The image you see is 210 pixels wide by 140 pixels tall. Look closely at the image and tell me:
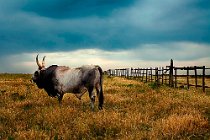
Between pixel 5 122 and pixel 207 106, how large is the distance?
7.72 m

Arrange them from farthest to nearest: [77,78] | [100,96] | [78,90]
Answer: [78,90]
[77,78]
[100,96]

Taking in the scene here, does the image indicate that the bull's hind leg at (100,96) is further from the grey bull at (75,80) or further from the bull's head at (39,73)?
the bull's head at (39,73)

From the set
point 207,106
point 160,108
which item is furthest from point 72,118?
point 207,106

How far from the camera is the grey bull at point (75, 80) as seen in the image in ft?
41.7

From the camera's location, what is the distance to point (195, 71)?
24562 millimetres

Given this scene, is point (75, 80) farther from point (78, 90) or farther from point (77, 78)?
point (78, 90)

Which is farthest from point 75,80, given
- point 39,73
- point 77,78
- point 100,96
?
point 39,73

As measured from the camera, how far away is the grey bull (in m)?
12.7

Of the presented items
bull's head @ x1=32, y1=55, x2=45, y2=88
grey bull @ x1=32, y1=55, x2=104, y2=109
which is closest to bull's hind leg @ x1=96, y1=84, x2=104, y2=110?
grey bull @ x1=32, y1=55, x2=104, y2=109

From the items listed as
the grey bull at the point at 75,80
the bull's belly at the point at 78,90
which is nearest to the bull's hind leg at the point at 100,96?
the grey bull at the point at 75,80

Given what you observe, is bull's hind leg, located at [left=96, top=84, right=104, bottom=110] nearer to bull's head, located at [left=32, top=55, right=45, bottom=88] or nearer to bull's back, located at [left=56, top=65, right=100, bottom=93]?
bull's back, located at [left=56, top=65, right=100, bottom=93]

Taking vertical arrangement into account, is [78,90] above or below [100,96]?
above

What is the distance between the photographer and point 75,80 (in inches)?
513

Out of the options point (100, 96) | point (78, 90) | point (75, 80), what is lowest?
point (100, 96)
